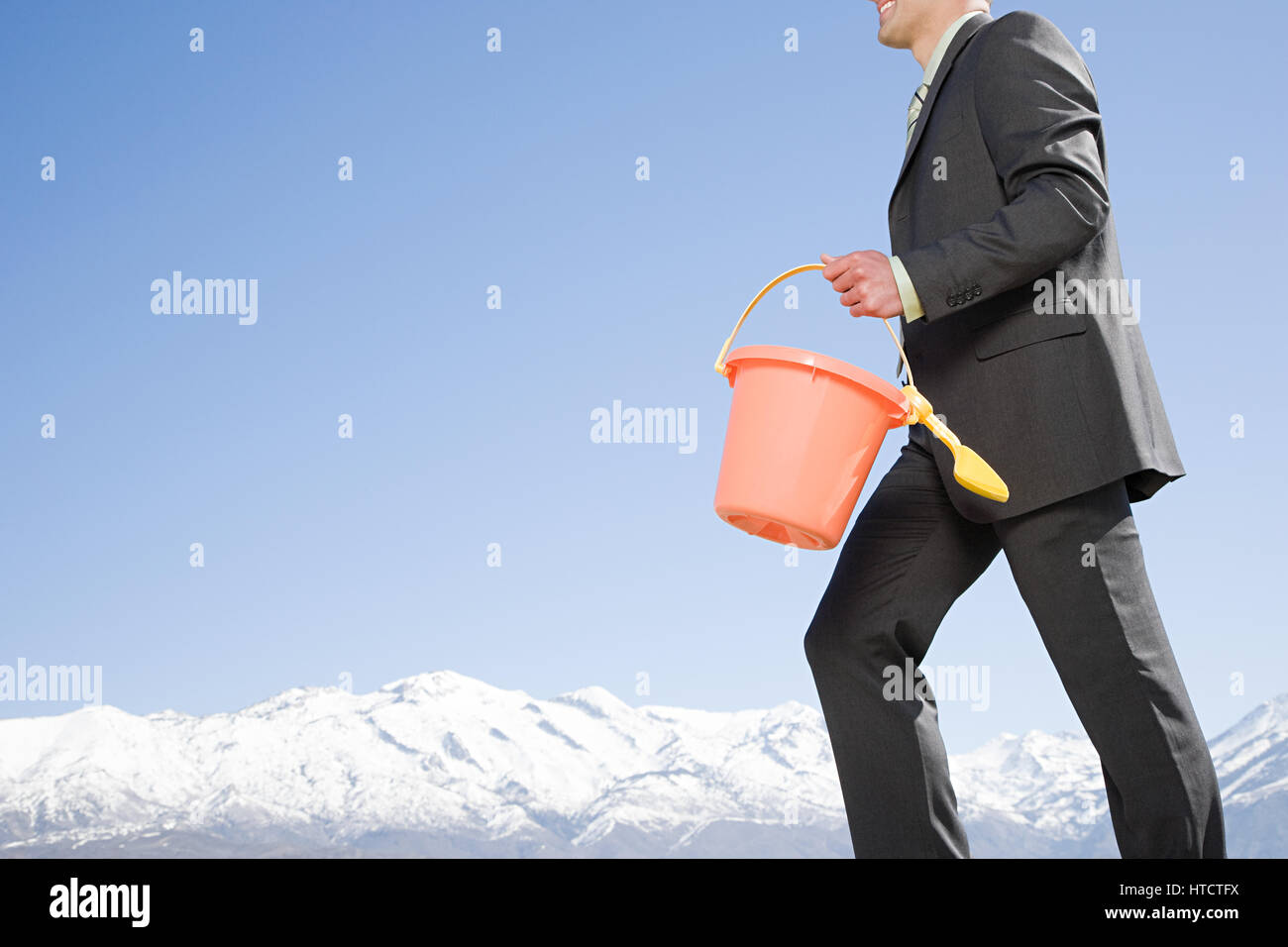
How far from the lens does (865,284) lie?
1719mm

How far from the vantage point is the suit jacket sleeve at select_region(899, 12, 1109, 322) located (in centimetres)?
170

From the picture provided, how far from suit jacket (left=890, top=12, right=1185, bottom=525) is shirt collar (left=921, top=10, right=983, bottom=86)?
0.22 ft

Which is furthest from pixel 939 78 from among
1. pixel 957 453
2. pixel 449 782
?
pixel 449 782

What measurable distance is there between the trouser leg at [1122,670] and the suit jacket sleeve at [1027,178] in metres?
0.37

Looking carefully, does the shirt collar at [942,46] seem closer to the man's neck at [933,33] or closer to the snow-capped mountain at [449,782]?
the man's neck at [933,33]

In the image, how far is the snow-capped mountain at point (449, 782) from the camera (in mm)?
125750

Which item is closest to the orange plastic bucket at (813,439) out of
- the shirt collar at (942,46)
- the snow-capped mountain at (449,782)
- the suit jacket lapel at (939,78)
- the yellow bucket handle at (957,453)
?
the yellow bucket handle at (957,453)

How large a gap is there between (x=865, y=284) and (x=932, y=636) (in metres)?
0.60

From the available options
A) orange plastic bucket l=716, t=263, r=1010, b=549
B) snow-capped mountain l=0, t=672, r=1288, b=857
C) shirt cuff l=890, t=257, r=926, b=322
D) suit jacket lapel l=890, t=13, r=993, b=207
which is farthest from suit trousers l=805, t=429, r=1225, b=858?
snow-capped mountain l=0, t=672, r=1288, b=857

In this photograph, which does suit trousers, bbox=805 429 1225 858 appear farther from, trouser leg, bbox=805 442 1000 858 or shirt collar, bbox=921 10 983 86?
shirt collar, bbox=921 10 983 86

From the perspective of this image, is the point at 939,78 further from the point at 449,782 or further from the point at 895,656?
the point at 449,782
